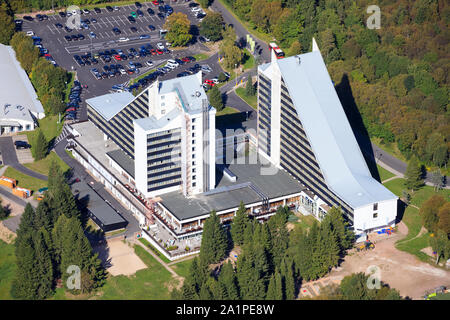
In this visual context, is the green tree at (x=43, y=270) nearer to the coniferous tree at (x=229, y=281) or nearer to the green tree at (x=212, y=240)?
the green tree at (x=212, y=240)

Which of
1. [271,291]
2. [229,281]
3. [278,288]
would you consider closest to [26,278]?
[229,281]

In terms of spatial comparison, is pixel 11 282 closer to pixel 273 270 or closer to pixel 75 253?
pixel 75 253

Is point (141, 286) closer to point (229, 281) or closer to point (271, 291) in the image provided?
point (229, 281)

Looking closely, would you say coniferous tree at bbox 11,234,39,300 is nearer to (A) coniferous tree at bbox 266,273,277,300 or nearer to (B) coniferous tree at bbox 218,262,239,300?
(B) coniferous tree at bbox 218,262,239,300
